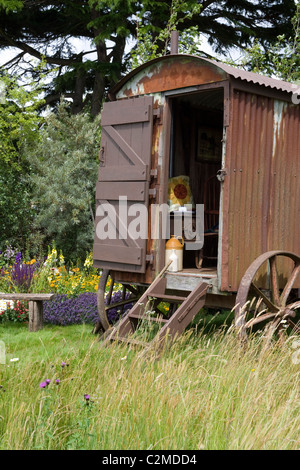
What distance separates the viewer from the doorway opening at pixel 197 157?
7.91 m

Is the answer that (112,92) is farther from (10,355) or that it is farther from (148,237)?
(10,355)

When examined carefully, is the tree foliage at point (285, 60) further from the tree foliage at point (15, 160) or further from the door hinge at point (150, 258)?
the door hinge at point (150, 258)

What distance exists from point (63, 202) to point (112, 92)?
16.8 feet

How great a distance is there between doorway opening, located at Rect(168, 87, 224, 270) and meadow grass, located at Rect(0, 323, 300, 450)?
3.23 m

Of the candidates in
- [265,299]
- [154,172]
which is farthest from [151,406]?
[154,172]

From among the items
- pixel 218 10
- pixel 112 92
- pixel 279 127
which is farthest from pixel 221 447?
pixel 218 10

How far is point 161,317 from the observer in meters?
5.94

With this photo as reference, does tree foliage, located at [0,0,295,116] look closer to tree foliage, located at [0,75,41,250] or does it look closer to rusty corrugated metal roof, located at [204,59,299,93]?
tree foliage, located at [0,75,41,250]

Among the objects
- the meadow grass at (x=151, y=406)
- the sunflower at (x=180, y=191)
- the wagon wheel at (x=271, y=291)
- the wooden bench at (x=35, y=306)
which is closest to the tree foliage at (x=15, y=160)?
the wooden bench at (x=35, y=306)

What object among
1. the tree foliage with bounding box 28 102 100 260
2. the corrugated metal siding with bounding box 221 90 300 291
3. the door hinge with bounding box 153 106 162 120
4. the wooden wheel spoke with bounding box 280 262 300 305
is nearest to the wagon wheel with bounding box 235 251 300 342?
the wooden wheel spoke with bounding box 280 262 300 305

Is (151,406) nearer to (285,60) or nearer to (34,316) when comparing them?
(34,316)

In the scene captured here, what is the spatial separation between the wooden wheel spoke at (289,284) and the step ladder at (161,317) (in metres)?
0.92

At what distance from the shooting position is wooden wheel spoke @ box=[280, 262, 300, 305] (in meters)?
6.39
